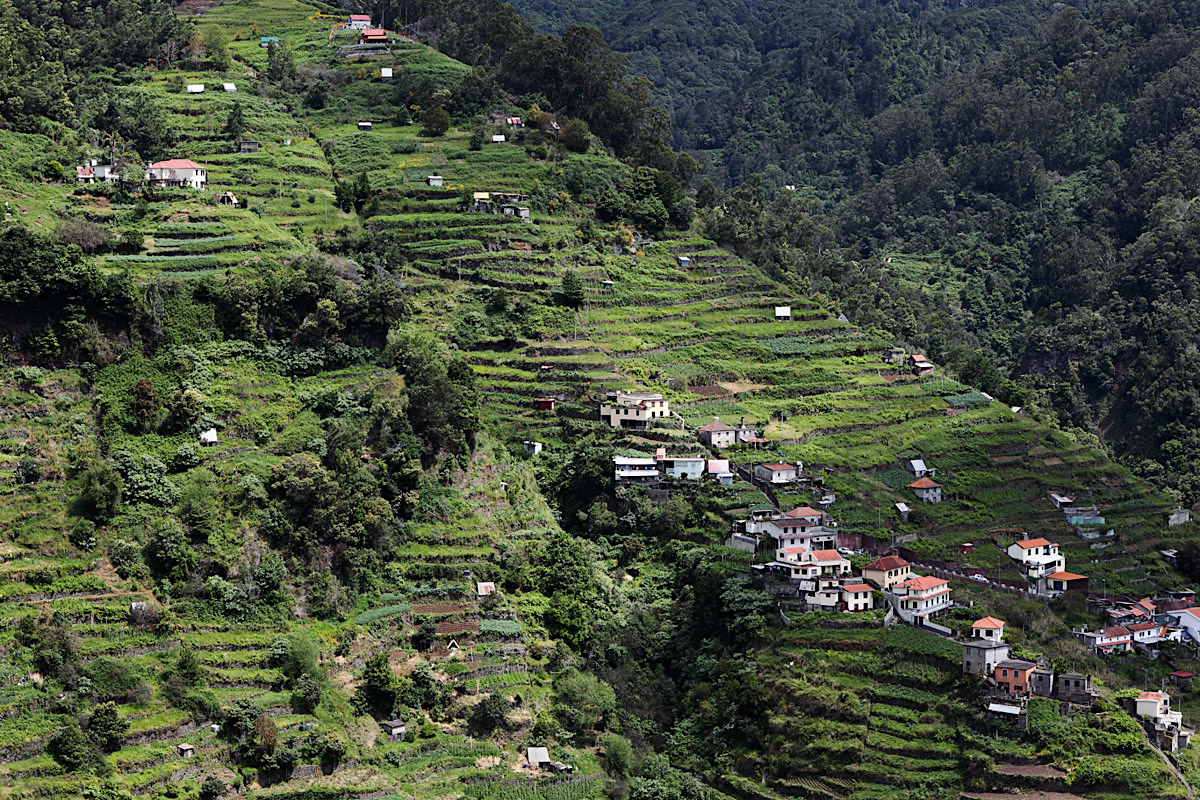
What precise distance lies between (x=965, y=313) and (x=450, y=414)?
4615cm

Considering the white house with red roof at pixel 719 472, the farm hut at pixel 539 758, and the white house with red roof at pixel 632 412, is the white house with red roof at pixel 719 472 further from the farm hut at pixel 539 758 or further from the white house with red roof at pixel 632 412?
the farm hut at pixel 539 758

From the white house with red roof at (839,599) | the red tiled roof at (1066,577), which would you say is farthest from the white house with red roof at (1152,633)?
the white house with red roof at (839,599)

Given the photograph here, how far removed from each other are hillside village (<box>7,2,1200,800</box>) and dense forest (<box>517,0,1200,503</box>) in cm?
991

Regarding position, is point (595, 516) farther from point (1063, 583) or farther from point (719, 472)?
point (1063, 583)

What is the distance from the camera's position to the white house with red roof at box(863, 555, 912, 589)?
2259 inches

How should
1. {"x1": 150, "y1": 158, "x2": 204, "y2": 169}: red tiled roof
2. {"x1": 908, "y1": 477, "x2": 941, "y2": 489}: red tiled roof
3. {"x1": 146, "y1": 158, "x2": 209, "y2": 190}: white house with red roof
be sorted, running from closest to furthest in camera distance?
{"x1": 908, "y1": 477, "x2": 941, "y2": 489}: red tiled roof → {"x1": 146, "y1": 158, "x2": 209, "y2": 190}: white house with red roof → {"x1": 150, "y1": 158, "x2": 204, "y2": 169}: red tiled roof

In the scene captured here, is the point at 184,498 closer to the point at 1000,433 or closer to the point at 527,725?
the point at 527,725

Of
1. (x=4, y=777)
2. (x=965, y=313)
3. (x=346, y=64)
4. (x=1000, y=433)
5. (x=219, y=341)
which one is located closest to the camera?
(x=4, y=777)

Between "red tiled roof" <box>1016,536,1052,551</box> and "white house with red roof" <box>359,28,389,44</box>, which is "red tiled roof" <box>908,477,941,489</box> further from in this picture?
"white house with red roof" <box>359,28,389,44</box>

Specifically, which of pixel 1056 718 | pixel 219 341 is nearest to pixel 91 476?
pixel 219 341

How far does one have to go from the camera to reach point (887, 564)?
189ft

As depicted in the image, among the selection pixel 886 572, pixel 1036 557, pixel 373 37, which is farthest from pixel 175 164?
pixel 1036 557

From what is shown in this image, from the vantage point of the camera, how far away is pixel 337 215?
7462cm

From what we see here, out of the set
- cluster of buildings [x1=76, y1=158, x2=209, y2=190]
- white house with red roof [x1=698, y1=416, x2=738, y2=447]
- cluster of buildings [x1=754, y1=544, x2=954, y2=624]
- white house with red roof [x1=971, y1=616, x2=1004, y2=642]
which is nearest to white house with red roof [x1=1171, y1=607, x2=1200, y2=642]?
white house with red roof [x1=971, y1=616, x2=1004, y2=642]
